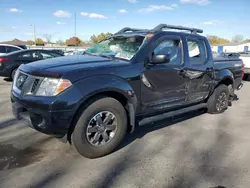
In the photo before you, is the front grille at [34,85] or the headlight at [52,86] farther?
the front grille at [34,85]

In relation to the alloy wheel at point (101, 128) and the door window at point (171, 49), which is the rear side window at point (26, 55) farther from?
the alloy wheel at point (101, 128)

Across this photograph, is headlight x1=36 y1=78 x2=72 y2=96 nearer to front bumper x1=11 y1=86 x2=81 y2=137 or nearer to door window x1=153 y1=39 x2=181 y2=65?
front bumper x1=11 y1=86 x2=81 y2=137

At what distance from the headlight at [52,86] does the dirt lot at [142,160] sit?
3.33 ft

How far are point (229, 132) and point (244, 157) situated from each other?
3.72 ft

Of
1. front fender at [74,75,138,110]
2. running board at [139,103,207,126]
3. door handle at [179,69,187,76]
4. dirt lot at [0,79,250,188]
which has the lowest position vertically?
dirt lot at [0,79,250,188]

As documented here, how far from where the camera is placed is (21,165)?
10.4ft

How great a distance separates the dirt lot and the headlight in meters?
1.02

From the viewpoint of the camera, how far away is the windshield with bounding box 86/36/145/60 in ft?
12.8

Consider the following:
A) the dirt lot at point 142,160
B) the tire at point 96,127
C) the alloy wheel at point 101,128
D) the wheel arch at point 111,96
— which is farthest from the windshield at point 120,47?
the dirt lot at point 142,160

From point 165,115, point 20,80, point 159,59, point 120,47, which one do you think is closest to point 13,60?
point 20,80

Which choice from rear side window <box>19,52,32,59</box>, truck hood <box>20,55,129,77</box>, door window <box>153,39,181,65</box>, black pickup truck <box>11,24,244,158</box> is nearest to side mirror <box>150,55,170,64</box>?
black pickup truck <box>11,24,244,158</box>

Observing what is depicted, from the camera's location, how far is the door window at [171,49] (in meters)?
4.10

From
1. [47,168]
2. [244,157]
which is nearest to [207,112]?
[244,157]

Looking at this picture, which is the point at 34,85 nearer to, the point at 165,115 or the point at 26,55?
the point at 165,115
